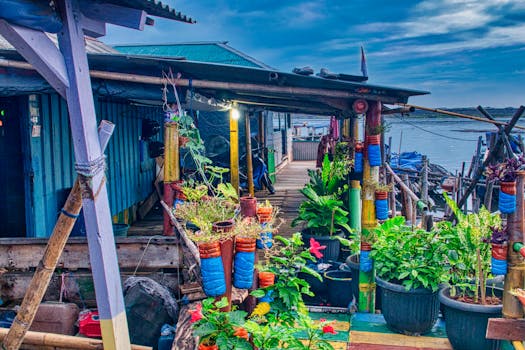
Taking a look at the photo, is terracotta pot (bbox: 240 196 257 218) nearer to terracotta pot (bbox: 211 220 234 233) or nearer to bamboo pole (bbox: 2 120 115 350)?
terracotta pot (bbox: 211 220 234 233)

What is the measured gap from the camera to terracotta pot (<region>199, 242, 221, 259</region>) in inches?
117

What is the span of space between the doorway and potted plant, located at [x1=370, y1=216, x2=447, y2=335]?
477 centimetres

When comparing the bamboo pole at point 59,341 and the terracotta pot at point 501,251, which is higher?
the terracotta pot at point 501,251

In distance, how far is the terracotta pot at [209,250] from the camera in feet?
9.75

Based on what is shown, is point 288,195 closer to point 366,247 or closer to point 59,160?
point 59,160

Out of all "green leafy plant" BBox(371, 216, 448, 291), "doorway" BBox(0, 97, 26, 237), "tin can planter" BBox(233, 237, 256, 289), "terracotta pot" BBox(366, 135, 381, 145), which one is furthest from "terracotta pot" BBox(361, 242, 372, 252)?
"doorway" BBox(0, 97, 26, 237)

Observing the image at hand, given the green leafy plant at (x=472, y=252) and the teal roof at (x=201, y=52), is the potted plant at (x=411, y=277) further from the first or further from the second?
the teal roof at (x=201, y=52)

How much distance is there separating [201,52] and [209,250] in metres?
13.2

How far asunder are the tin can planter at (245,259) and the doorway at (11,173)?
422 centimetres

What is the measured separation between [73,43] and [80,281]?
111 inches

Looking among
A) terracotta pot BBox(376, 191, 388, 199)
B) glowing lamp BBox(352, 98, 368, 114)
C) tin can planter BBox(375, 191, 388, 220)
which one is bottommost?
tin can planter BBox(375, 191, 388, 220)

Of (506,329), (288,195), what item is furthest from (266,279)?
(288,195)

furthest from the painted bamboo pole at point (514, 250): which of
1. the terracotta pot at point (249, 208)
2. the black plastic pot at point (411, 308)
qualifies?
the terracotta pot at point (249, 208)

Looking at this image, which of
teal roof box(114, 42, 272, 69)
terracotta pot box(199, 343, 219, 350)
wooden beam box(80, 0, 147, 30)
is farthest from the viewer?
teal roof box(114, 42, 272, 69)
